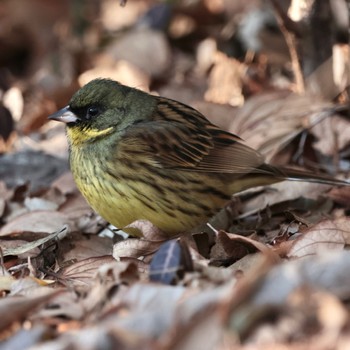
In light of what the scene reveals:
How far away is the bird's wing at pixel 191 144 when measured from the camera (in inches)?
184


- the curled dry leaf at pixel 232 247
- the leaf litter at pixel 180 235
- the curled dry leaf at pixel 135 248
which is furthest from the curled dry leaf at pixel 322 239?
the curled dry leaf at pixel 135 248

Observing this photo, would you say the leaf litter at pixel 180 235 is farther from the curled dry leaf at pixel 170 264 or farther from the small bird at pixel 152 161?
the small bird at pixel 152 161

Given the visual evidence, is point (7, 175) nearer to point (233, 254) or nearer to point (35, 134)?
point (35, 134)

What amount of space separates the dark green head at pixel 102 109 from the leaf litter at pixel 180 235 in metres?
0.63

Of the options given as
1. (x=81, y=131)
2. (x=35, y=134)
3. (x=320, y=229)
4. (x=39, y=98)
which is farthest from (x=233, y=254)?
(x=39, y=98)

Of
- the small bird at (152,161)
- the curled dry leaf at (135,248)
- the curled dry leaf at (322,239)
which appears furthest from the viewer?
the small bird at (152,161)

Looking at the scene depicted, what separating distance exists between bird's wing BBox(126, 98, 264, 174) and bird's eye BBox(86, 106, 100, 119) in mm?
238

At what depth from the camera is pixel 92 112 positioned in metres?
4.75

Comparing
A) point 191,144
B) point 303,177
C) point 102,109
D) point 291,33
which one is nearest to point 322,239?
point 303,177

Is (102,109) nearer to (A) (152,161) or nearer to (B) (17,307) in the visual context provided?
(A) (152,161)

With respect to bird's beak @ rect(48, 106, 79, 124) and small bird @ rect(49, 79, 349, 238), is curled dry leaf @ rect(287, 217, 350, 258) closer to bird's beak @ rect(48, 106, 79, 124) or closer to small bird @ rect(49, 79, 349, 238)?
small bird @ rect(49, 79, 349, 238)

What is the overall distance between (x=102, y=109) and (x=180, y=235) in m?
0.93

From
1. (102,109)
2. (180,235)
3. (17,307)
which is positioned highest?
(102,109)

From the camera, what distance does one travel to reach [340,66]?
19.6ft
